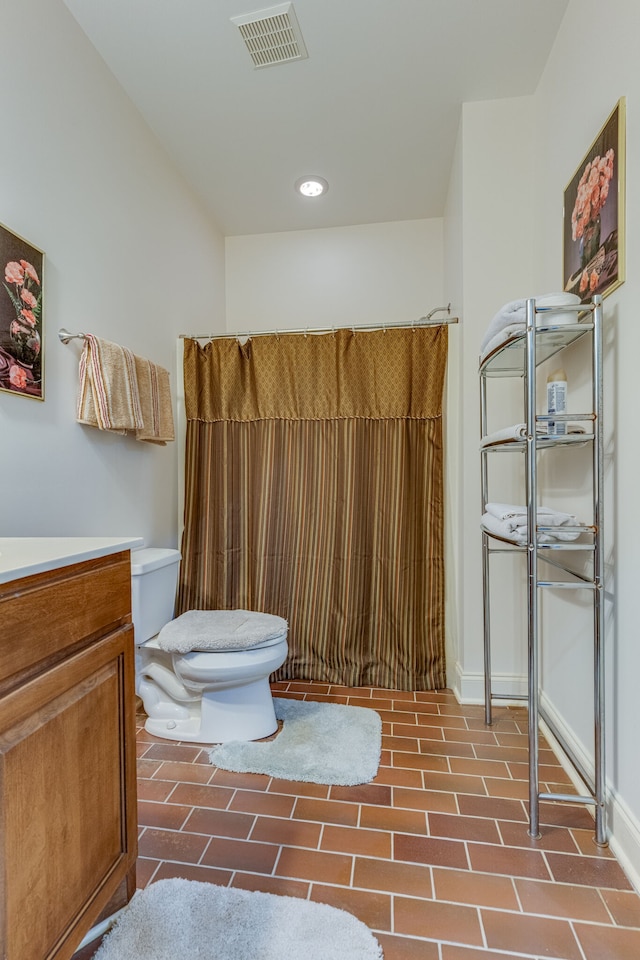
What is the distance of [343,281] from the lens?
284 centimetres

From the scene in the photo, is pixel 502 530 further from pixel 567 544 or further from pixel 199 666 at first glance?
pixel 199 666

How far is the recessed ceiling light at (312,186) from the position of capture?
2412 millimetres

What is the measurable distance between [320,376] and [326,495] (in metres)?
0.59

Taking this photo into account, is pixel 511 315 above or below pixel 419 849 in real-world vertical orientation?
above

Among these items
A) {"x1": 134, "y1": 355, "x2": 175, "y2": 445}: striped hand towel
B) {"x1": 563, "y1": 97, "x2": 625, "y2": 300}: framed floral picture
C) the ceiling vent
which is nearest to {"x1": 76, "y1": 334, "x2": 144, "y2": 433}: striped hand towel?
{"x1": 134, "y1": 355, "x2": 175, "y2": 445}: striped hand towel

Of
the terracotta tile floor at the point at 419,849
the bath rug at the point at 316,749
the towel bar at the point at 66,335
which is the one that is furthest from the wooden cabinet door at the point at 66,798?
the towel bar at the point at 66,335

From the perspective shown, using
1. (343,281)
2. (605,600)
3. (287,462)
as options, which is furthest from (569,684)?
(343,281)

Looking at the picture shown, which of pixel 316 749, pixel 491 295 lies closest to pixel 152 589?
pixel 316 749

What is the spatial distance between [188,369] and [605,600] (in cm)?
201

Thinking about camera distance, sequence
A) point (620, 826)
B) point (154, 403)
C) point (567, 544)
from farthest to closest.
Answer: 1. point (154, 403)
2. point (567, 544)
3. point (620, 826)

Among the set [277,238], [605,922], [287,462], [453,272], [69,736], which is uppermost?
[277,238]

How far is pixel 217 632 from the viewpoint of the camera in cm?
176

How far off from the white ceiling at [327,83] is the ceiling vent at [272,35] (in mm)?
24

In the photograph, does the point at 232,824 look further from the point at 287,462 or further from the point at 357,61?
the point at 357,61
